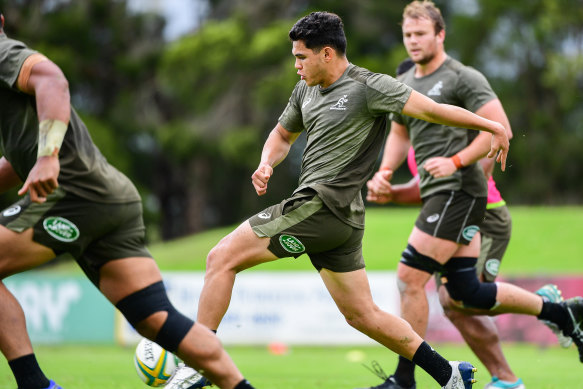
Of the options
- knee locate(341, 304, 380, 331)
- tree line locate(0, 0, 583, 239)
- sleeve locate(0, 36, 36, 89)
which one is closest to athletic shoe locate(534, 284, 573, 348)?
knee locate(341, 304, 380, 331)

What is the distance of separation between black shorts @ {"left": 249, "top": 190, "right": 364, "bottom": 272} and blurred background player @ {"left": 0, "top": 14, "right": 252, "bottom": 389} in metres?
0.77

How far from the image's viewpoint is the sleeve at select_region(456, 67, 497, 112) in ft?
21.0

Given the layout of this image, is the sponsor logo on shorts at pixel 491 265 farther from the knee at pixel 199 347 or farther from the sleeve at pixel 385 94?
the knee at pixel 199 347

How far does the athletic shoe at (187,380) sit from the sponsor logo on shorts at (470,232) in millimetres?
2424

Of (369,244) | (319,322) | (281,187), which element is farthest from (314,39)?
(281,187)

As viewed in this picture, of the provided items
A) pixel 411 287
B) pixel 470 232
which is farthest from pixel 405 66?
pixel 411 287

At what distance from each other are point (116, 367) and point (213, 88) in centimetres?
2401

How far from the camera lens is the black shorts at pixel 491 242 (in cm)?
696

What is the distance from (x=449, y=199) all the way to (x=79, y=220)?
3.03 m

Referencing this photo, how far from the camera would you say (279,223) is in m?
5.13

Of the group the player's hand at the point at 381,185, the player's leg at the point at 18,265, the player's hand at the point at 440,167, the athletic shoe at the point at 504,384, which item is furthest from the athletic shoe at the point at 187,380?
the athletic shoe at the point at 504,384

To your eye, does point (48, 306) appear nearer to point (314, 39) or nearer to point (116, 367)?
point (116, 367)

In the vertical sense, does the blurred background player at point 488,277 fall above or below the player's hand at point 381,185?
below

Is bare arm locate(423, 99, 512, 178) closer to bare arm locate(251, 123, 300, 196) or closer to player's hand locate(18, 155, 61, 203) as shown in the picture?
bare arm locate(251, 123, 300, 196)
